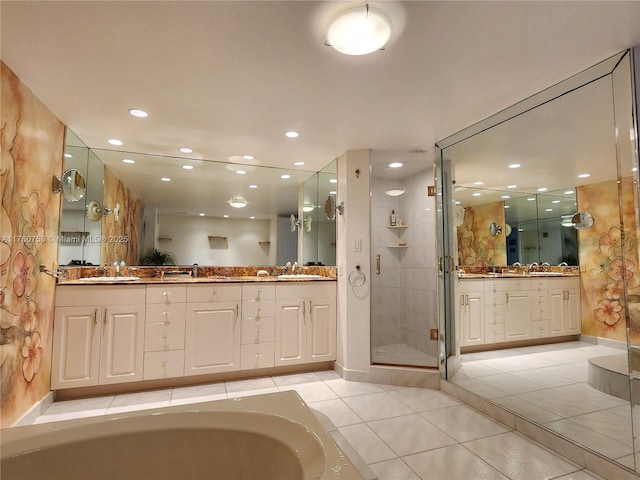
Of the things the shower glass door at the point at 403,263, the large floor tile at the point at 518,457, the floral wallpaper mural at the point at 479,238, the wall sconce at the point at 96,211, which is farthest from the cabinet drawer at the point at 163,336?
the floral wallpaper mural at the point at 479,238

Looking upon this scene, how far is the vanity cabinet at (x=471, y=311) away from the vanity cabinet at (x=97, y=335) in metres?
2.85

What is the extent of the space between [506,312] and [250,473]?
2695 mm

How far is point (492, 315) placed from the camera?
10.2ft

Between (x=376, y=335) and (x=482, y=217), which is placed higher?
(x=482, y=217)

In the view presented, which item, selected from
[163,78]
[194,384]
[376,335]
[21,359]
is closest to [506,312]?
[376,335]

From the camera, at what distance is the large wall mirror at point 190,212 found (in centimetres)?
312

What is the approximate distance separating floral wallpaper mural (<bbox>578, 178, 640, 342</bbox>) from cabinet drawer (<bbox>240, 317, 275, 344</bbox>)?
8.25 ft

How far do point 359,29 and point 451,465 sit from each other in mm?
2267

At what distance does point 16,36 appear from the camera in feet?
5.20

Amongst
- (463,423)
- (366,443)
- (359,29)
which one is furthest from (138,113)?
(463,423)

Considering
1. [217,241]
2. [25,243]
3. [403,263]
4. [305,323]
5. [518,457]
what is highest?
[217,241]

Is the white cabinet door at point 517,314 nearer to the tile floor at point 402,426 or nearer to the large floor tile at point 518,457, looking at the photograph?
the tile floor at point 402,426

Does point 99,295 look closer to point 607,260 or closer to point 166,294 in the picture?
point 166,294

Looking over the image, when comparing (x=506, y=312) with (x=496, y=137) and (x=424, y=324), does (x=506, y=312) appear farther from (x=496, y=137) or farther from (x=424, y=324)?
(x=496, y=137)
